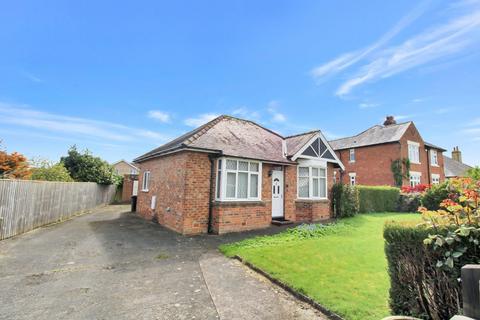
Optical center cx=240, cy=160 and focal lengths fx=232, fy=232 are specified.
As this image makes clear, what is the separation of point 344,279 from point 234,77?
1340 centimetres

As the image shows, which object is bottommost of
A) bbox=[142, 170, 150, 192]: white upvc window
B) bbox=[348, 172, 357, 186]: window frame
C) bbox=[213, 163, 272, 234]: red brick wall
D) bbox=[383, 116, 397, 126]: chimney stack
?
bbox=[213, 163, 272, 234]: red brick wall

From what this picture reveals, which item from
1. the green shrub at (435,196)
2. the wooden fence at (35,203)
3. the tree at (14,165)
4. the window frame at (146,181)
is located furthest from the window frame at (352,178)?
the tree at (14,165)

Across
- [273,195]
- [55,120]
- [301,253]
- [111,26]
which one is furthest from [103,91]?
[301,253]

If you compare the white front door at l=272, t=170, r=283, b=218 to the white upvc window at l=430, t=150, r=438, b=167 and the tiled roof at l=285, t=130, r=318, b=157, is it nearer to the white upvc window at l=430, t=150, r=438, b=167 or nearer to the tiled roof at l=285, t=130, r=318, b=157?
the tiled roof at l=285, t=130, r=318, b=157

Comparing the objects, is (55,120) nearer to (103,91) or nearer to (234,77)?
(103,91)

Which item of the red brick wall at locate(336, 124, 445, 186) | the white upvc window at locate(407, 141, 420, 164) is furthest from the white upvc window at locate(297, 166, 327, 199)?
the white upvc window at locate(407, 141, 420, 164)

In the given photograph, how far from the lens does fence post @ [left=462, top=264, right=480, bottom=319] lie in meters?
2.23

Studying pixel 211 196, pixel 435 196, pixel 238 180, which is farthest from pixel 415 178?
pixel 211 196

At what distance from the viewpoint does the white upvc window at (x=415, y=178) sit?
25.6 meters

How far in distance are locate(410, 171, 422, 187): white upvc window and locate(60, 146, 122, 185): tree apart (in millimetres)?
32166

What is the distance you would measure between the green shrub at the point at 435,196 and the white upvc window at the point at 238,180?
37.0 feet

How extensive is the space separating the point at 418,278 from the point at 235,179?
815cm

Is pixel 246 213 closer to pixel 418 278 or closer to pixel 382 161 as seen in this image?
pixel 418 278

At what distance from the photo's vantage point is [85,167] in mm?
21875
